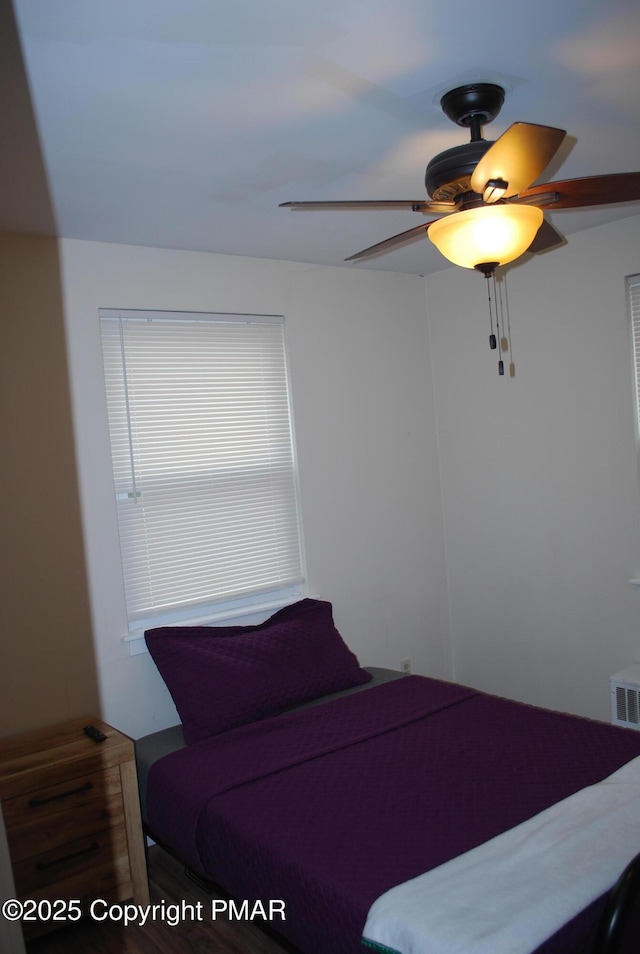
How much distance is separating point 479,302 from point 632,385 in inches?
37.5

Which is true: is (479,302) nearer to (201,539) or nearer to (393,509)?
(393,509)

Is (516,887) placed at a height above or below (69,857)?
above

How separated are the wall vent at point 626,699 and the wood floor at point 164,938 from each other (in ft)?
5.86

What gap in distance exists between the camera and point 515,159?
→ 163cm

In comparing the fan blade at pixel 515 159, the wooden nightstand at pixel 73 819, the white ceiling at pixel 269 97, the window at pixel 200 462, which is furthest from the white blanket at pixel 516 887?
the white ceiling at pixel 269 97

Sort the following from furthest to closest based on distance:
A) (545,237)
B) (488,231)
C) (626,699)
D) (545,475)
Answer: (545,475) → (626,699) → (545,237) → (488,231)

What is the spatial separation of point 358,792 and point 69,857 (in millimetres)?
1023

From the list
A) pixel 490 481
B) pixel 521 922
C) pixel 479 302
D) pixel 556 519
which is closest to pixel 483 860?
pixel 521 922

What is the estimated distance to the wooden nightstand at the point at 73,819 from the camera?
7.88ft

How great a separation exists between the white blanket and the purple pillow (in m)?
1.24

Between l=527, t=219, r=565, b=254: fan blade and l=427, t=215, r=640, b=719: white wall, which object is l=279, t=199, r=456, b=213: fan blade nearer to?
l=527, t=219, r=565, b=254: fan blade

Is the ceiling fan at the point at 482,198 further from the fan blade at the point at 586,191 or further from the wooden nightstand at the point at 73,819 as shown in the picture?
the wooden nightstand at the point at 73,819

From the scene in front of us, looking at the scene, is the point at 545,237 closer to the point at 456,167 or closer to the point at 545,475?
the point at 456,167

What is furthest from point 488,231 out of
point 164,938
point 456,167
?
point 164,938
